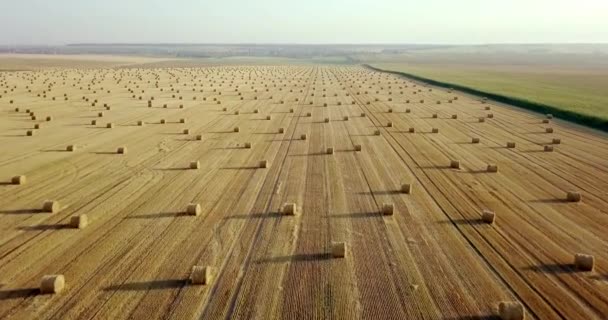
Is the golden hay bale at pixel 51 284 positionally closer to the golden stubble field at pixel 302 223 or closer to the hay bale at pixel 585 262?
the golden stubble field at pixel 302 223

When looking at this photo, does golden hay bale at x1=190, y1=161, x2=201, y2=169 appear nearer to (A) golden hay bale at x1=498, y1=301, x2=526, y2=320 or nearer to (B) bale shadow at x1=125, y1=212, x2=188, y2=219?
(B) bale shadow at x1=125, y1=212, x2=188, y2=219

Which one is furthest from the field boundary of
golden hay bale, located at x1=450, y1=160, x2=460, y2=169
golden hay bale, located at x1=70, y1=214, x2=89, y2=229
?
golden hay bale, located at x1=70, y1=214, x2=89, y2=229

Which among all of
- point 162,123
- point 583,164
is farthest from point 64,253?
point 162,123

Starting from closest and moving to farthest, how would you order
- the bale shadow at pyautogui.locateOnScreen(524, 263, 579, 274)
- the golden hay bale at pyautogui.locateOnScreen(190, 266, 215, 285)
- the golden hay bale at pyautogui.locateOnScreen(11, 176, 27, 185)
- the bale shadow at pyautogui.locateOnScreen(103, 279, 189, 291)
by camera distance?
the bale shadow at pyautogui.locateOnScreen(103, 279, 189, 291) < the golden hay bale at pyautogui.locateOnScreen(190, 266, 215, 285) < the bale shadow at pyautogui.locateOnScreen(524, 263, 579, 274) < the golden hay bale at pyautogui.locateOnScreen(11, 176, 27, 185)

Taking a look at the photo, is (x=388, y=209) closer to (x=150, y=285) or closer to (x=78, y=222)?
(x=150, y=285)

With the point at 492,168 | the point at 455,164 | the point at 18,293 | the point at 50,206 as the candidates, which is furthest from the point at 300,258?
the point at 492,168

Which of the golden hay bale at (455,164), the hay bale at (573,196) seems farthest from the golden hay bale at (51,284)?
the golden hay bale at (455,164)
